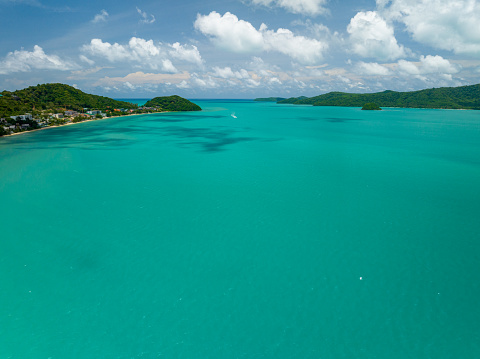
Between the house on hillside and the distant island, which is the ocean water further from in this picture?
the house on hillside

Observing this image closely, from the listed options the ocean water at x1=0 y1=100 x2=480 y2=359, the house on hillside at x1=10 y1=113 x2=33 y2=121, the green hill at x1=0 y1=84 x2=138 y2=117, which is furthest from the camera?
the green hill at x1=0 y1=84 x2=138 y2=117

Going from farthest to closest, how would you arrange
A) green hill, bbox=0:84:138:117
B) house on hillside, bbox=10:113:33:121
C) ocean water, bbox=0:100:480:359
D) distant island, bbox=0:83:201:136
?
green hill, bbox=0:84:138:117 → distant island, bbox=0:83:201:136 → house on hillside, bbox=10:113:33:121 → ocean water, bbox=0:100:480:359

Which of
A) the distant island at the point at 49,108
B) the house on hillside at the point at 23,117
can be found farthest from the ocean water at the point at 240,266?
the house on hillside at the point at 23,117

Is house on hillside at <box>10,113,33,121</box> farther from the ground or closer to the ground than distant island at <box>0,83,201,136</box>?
closer to the ground

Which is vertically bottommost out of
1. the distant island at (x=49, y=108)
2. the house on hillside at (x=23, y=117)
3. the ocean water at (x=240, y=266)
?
the ocean water at (x=240, y=266)

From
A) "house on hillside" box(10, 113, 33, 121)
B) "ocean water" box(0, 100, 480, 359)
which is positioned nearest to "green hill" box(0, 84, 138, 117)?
"house on hillside" box(10, 113, 33, 121)

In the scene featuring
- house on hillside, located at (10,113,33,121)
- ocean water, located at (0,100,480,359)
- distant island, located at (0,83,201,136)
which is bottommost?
ocean water, located at (0,100,480,359)

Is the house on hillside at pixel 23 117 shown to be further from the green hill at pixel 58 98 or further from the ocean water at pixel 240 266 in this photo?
the ocean water at pixel 240 266
